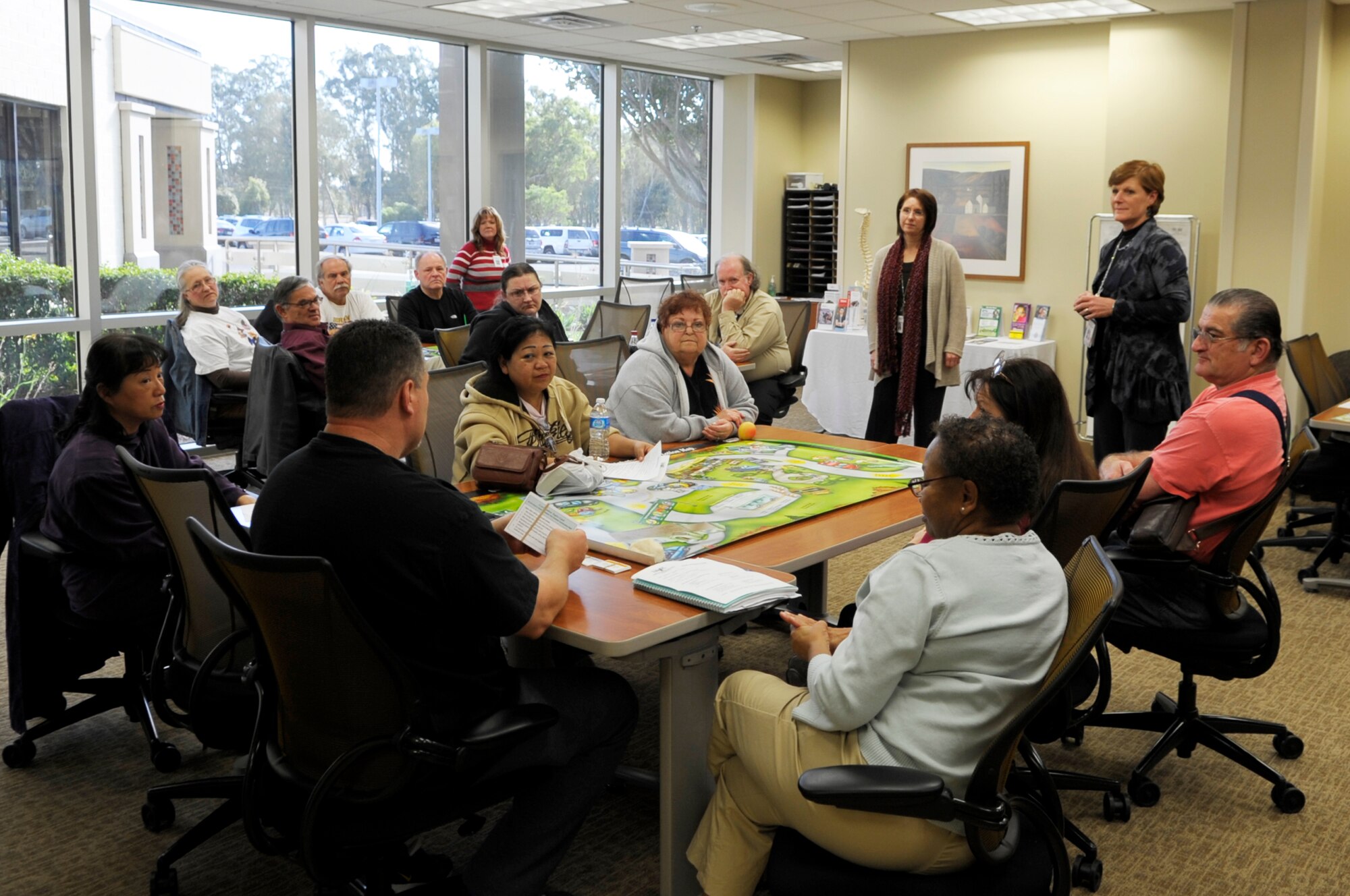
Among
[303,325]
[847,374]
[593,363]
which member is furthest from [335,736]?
[847,374]

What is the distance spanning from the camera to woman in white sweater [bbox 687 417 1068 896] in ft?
6.52

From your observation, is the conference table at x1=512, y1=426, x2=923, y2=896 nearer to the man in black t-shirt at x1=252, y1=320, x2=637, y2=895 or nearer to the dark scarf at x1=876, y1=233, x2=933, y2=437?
the man in black t-shirt at x1=252, y1=320, x2=637, y2=895

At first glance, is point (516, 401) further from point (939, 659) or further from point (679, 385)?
point (939, 659)

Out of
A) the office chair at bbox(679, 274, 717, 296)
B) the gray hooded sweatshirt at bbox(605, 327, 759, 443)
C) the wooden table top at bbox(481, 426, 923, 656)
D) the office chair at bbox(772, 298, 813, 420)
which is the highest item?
the office chair at bbox(679, 274, 717, 296)

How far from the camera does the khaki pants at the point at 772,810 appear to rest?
2.01m

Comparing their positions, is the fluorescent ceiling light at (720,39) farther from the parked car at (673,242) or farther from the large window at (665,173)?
the parked car at (673,242)

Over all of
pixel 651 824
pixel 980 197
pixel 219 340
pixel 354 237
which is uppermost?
pixel 980 197

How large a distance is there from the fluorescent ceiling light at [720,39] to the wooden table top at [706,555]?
6233mm

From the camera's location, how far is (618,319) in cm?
736

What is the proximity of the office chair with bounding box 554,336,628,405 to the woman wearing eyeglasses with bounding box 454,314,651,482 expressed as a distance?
87 cm

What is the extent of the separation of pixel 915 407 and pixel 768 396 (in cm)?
79

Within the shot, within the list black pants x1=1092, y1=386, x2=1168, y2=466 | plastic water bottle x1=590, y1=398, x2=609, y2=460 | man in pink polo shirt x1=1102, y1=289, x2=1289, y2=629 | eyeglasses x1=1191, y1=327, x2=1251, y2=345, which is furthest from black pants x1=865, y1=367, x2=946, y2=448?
man in pink polo shirt x1=1102, y1=289, x2=1289, y2=629

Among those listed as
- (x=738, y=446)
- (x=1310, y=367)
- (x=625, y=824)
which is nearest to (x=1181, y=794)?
(x=625, y=824)

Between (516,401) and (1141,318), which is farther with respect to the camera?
(1141,318)
